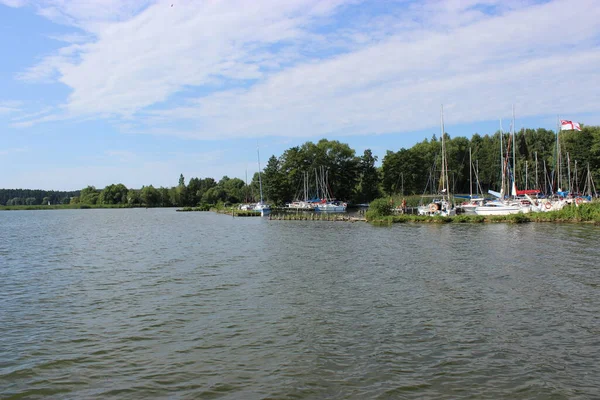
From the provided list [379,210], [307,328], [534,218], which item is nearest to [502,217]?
[534,218]

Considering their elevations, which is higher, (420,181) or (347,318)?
(420,181)

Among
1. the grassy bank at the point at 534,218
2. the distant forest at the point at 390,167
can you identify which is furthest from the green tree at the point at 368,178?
the grassy bank at the point at 534,218

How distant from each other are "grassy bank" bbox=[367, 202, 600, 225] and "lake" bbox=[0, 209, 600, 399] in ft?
82.3

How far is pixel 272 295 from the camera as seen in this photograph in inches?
733

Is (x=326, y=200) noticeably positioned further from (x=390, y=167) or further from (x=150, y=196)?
(x=150, y=196)

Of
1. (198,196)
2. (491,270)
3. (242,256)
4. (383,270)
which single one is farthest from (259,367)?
(198,196)

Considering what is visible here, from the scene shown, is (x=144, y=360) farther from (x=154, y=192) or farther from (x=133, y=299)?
(x=154, y=192)

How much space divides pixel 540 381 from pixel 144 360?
9.29m

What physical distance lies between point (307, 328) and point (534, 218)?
47.5 m

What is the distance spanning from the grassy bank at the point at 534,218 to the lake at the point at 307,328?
2509 centimetres

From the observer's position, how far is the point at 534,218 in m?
53.2

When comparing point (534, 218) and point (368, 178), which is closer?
point (534, 218)

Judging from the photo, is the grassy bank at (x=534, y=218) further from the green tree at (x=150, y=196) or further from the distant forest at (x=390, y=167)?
the green tree at (x=150, y=196)

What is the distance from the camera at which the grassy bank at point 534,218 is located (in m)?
49.8
